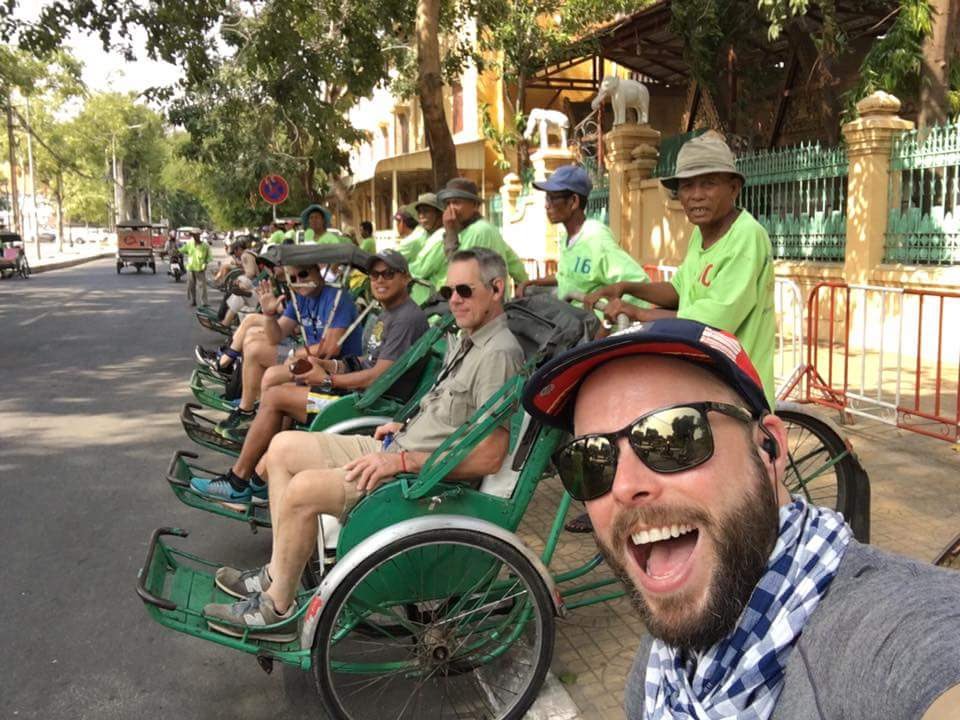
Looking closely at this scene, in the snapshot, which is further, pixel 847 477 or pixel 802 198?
pixel 802 198

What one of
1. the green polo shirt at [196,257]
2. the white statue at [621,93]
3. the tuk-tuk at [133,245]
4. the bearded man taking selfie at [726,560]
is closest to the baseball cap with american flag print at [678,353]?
the bearded man taking selfie at [726,560]

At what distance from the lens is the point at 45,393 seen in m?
8.77

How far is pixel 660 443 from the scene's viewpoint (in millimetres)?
1187

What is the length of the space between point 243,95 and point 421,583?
1896 cm

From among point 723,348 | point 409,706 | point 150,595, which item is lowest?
point 409,706

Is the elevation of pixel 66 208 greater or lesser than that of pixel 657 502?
greater

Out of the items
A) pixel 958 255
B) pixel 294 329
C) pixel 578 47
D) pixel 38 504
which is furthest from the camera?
pixel 578 47

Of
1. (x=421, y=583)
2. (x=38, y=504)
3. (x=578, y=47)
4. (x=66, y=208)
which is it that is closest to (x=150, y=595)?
(x=421, y=583)

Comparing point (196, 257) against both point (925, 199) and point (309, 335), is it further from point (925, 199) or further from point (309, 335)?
point (925, 199)

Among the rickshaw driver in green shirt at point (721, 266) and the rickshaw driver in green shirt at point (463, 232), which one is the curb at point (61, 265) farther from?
the rickshaw driver in green shirt at point (721, 266)

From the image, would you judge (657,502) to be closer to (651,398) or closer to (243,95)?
(651,398)

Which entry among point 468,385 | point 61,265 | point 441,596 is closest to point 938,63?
point 468,385

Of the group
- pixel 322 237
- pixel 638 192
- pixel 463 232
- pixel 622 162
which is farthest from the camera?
pixel 622 162

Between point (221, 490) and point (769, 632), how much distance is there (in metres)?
3.73
